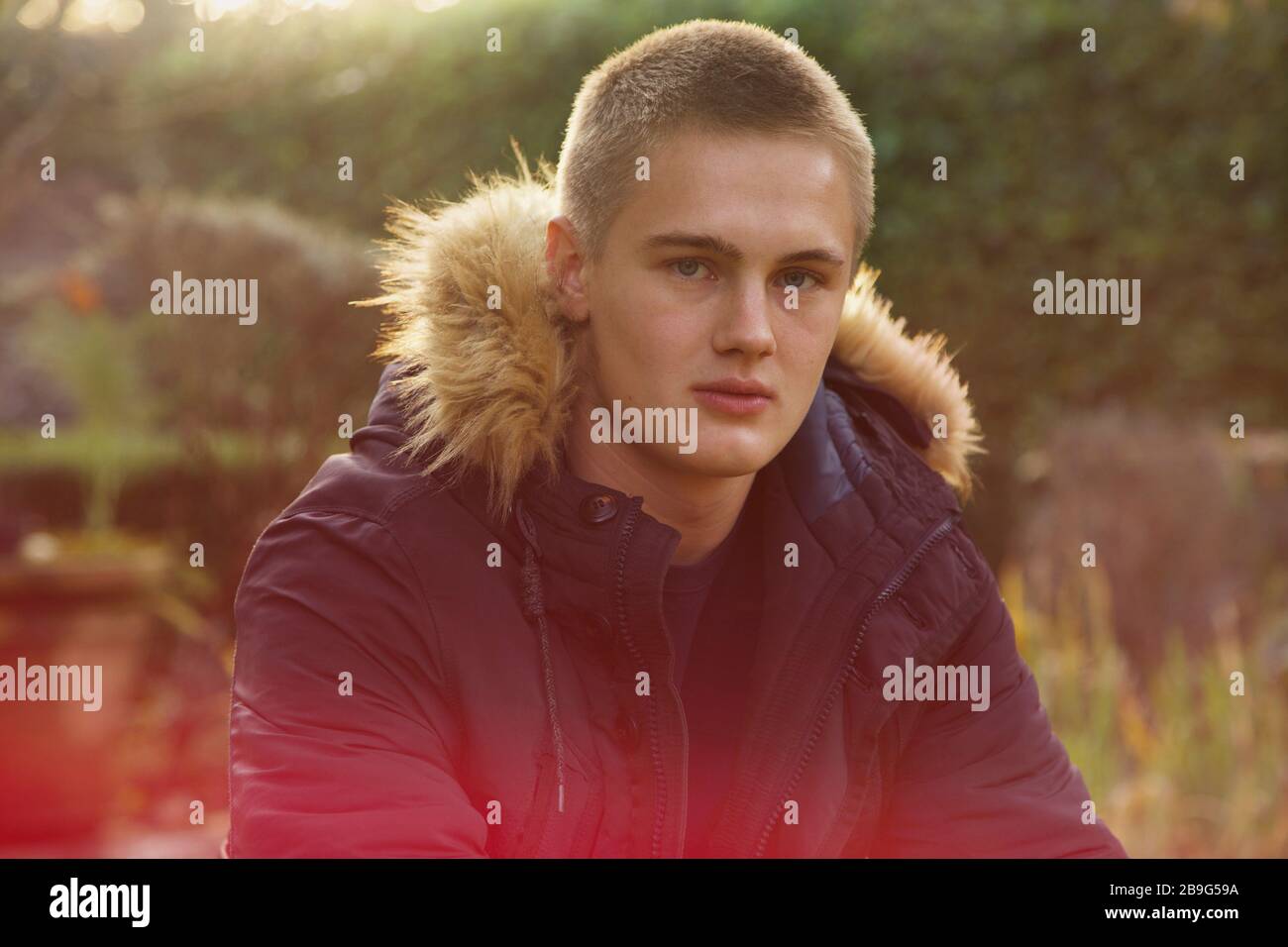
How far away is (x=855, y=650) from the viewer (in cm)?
243

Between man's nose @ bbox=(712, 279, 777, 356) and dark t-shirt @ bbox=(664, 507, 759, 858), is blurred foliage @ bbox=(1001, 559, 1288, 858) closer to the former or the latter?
dark t-shirt @ bbox=(664, 507, 759, 858)

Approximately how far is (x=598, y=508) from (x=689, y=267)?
0.47 meters

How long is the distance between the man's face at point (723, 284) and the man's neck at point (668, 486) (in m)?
0.09

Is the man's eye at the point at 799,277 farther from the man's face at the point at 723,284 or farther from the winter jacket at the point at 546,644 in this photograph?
the winter jacket at the point at 546,644

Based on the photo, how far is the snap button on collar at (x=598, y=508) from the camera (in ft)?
7.57

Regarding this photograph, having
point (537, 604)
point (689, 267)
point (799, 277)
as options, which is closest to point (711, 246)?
point (689, 267)

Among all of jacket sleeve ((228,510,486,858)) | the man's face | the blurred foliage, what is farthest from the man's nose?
the blurred foliage

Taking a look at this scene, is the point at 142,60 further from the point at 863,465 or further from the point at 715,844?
the point at 715,844

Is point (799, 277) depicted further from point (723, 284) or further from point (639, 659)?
point (639, 659)

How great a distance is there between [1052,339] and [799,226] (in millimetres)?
3872

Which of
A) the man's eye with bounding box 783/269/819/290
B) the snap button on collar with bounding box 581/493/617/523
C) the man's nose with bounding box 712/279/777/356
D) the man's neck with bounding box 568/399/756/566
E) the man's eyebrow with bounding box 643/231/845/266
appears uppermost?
the man's eyebrow with bounding box 643/231/845/266

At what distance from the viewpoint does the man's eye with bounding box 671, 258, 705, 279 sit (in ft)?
7.84

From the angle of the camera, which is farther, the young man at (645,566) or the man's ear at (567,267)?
the man's ear at (567,267)

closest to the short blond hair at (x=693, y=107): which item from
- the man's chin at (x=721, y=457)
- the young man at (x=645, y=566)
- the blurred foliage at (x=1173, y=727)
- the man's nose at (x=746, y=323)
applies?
the young man at (x=645, y=566)
